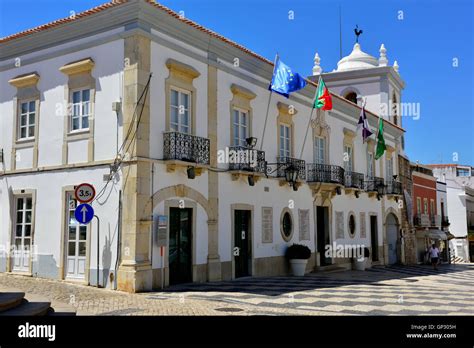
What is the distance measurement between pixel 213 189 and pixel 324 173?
7.25 m

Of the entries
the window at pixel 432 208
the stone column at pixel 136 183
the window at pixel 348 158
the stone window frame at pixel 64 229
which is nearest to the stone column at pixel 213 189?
the stone column at pixel 136 183

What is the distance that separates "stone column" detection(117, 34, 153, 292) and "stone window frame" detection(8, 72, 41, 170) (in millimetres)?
3644

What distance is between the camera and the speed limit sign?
38.7 ft

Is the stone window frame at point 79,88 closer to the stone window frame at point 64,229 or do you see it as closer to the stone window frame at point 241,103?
the stone window frame at point 64,229

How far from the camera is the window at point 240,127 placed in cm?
1678

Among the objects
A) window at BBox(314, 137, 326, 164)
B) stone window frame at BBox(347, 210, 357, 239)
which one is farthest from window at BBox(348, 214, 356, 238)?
window at BBox(314, 137, 326, 164)

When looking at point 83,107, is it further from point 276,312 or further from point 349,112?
point 349,112

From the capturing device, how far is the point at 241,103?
55.5 ft

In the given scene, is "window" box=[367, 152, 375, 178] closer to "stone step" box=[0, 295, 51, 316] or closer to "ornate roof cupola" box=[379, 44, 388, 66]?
"ornate roof cupola" box=[379, 44, 388, 66]

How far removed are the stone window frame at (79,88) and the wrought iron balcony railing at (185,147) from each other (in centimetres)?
203

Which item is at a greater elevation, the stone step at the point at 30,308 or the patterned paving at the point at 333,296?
the stone step at the point at 30,308

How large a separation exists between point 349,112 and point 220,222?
38.9ft

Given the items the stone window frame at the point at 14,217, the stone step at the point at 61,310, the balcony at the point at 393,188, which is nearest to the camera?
the stone step at the point at 61,310

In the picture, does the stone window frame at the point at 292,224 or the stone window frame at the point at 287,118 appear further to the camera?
the stone window frame at the point at 287,118
